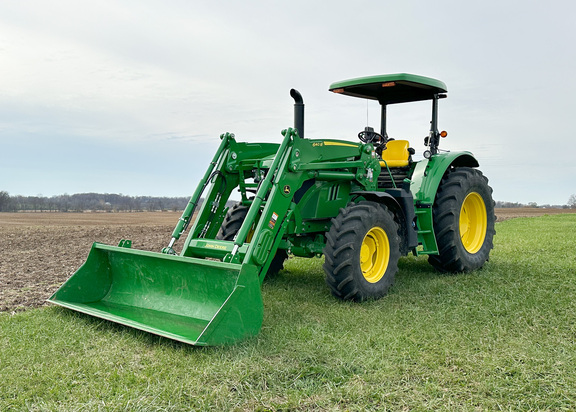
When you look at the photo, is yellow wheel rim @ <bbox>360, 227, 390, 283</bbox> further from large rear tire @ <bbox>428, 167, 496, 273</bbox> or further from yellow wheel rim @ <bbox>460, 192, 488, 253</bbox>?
yellow wheel rim @ <bbox>460, 192, 488, 253</bbox>

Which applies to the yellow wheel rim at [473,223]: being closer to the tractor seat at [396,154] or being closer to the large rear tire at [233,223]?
the tractor seat at [396,154]

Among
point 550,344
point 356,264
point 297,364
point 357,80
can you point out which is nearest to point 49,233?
point 357,80

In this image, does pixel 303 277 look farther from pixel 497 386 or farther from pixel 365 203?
pixel 497 386

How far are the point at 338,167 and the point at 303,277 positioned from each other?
2.07 metres

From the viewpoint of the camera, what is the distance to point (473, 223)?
843 centimetres

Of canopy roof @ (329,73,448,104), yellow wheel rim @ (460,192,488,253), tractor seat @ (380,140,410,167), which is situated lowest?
yellow wheel rim @ (460,192,488,253)

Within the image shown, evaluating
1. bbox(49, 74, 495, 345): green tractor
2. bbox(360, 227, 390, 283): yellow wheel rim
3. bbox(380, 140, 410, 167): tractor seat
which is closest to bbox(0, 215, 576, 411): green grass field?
bbox(49, 74, 495, 345): green tractor

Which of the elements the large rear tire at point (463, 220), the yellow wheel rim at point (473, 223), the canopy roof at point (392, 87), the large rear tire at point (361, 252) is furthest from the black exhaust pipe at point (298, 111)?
the yellow wheel rim at point (473, 223)

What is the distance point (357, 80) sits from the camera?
24.7 feet

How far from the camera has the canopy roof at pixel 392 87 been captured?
7277 mm

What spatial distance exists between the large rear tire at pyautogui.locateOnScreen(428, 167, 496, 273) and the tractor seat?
646 mm

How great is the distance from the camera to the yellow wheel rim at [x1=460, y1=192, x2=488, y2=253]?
327 inches

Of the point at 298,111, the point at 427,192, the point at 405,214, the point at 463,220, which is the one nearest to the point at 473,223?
the point at 463,220

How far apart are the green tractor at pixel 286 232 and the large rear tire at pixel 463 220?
0.02m
